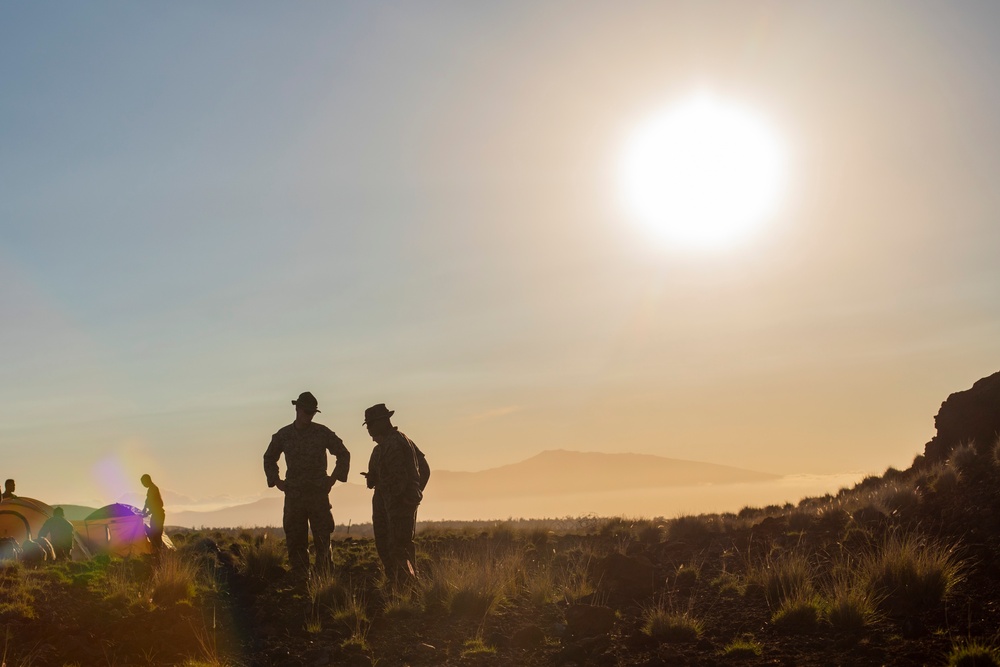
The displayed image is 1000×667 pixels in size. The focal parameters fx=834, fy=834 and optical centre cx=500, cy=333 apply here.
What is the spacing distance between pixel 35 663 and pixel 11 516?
14306 mm

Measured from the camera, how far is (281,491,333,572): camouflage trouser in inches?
537

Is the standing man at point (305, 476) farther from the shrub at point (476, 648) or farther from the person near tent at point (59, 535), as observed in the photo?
the person near tent at point (59, 535)

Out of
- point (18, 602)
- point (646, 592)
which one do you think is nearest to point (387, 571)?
point (646, 592)

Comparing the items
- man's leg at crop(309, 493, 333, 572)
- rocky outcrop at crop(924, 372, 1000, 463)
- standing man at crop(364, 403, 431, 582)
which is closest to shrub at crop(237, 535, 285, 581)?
man's leg at crop(309, 493, 333, 572)

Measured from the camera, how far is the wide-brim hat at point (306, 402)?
13.8m

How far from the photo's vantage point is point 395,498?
12789mm

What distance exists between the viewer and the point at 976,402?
850 inches

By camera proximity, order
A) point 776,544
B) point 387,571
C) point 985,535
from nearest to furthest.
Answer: point 985,535
point 387,571
point 776,544

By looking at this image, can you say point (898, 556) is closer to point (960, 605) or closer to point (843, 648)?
point (960, 605)

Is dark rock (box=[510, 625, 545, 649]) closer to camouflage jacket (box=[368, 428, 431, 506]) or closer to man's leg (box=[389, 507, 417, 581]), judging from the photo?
man's leg (box=[389, 507, 417, 581])

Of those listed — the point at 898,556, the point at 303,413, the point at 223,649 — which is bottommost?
the point at 223,649

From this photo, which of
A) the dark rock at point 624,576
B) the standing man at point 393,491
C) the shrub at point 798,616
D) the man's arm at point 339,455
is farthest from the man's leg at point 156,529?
the shrub at point 798,616

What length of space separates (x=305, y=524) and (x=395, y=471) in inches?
81.8

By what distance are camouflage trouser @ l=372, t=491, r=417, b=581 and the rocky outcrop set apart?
47.7ft
